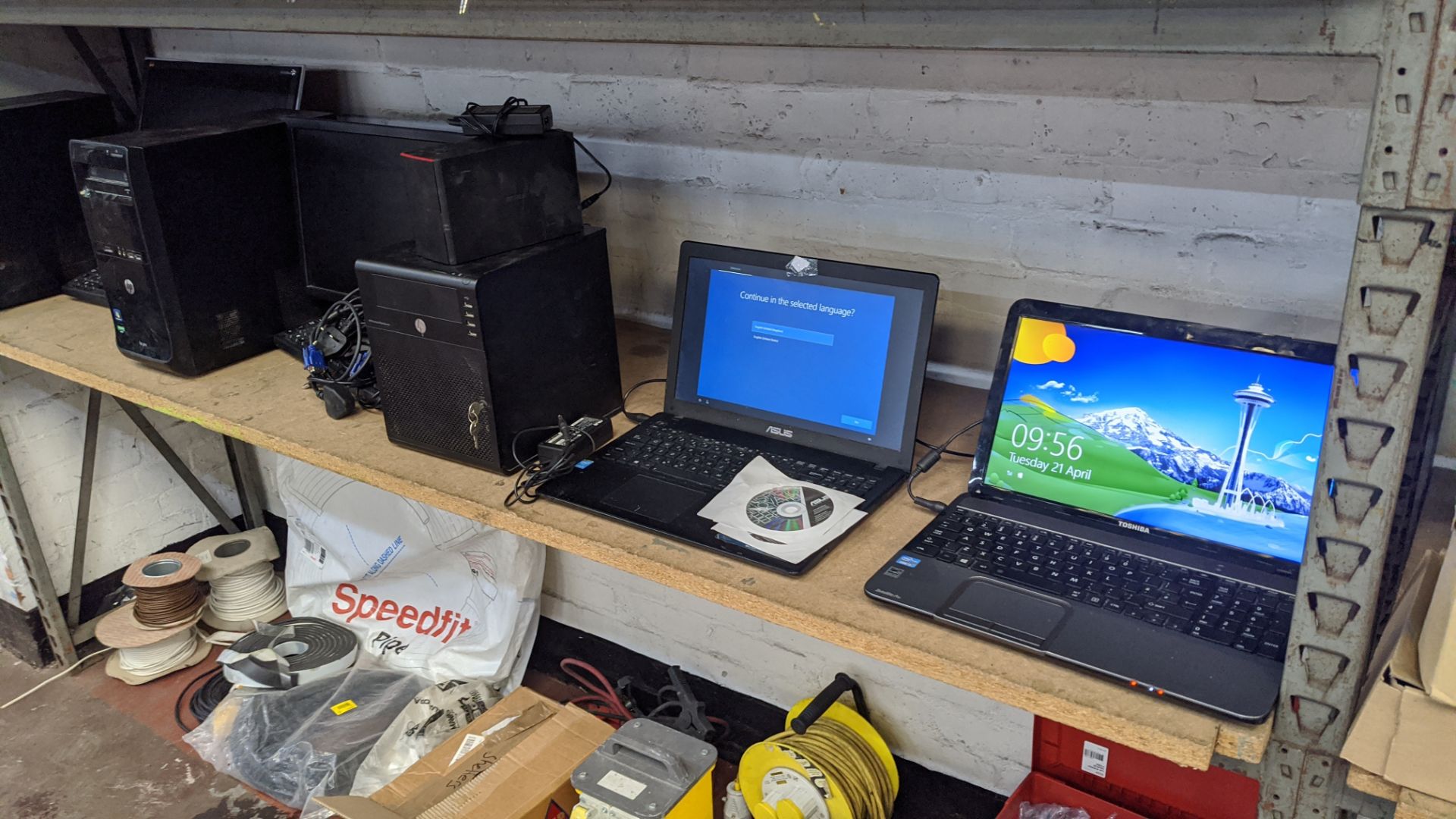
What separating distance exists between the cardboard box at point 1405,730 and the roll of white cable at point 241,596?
7.98 feet

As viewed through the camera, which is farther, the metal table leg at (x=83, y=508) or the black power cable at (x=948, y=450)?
the metal table leg at (x=83, y=508)

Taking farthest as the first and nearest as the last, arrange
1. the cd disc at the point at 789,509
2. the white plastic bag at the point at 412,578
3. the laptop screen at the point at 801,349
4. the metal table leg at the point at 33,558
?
the metal table leg at the point at 33,558 → the white plastic bag at the point at 412,578 → the laptop screen at the point at 801,349 → the cd disc at the point at 789,509

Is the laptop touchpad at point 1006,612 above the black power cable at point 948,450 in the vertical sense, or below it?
below

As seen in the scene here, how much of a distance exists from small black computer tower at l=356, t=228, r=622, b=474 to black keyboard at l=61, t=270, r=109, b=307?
997 millimetres

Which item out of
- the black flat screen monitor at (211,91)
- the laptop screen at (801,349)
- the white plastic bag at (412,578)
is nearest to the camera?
the laptop screen at (801,349)

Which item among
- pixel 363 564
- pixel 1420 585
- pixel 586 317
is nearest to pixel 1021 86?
pixel 586 317

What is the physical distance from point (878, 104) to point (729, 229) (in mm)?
354

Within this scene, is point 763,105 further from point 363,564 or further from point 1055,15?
point 363,564

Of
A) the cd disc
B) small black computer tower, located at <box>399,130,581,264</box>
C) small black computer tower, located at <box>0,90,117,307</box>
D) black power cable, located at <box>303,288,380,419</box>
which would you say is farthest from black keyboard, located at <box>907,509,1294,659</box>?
small black computer tower, located at <box>0,90,117,307</box>

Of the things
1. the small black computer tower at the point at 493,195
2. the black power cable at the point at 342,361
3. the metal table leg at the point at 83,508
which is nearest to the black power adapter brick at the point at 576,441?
the small black computer tower at the point at 493,195

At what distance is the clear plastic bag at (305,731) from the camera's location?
6.69 feet

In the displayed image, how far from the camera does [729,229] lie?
1768mm

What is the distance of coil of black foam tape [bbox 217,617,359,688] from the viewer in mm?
2281

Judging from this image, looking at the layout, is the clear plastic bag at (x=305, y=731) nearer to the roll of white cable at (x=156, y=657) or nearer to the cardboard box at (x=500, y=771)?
the cardboard box at (x=500, y=771)
